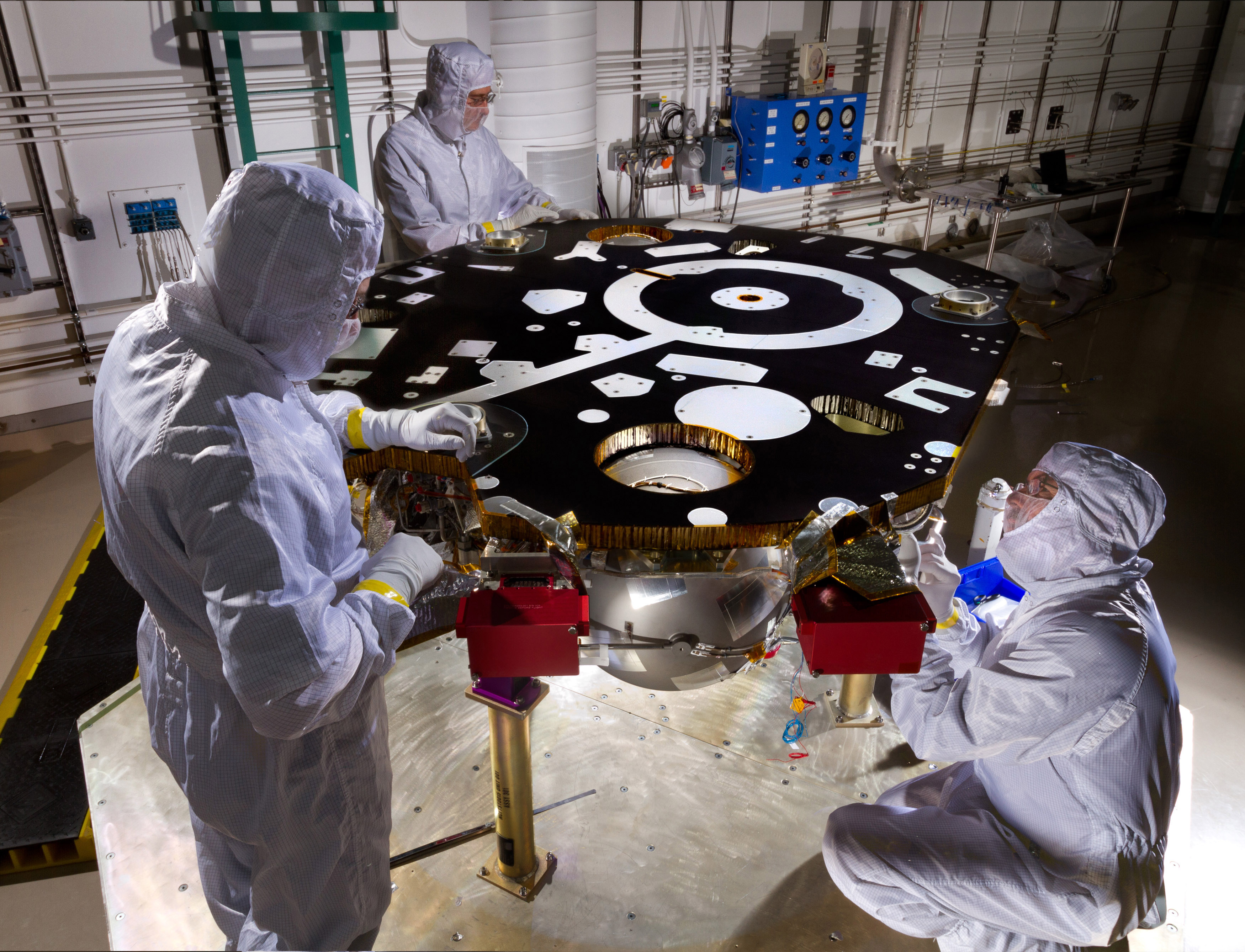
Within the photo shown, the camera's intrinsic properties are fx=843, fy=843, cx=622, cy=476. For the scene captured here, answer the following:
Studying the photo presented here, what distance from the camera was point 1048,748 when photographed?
52.6 inches

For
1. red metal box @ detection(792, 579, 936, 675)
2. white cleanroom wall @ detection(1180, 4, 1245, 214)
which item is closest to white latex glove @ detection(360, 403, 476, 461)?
red metal box @ detection(792, 579, 936, 675)

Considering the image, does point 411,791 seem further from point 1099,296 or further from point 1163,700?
point 1099,296

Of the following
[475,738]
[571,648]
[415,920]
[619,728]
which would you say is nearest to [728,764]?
[619,728]

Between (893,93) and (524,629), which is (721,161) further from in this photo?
(524,629)

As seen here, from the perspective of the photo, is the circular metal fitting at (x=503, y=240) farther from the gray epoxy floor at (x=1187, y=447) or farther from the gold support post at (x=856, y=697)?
the gray epoxy floor at (x=1187, y=447)

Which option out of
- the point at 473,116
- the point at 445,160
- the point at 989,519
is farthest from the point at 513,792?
the point at 473,116

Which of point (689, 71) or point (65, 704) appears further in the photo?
point (689, 71)

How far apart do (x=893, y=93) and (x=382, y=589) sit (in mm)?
5324

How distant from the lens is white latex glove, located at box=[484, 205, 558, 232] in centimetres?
306

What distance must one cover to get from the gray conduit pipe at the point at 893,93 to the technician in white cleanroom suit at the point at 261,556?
5.04 meters

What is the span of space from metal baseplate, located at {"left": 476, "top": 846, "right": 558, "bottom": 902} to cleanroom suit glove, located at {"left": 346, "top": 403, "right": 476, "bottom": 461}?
37.0 inches

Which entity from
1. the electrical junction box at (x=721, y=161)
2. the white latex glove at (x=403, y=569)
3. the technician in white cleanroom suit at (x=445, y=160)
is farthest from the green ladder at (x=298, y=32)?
the white latex glove at (x=403, y=569)

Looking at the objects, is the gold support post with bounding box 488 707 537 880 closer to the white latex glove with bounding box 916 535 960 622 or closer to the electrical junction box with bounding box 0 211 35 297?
the white latex glove with bounding box 916 535 960 622

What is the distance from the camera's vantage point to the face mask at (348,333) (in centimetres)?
125
